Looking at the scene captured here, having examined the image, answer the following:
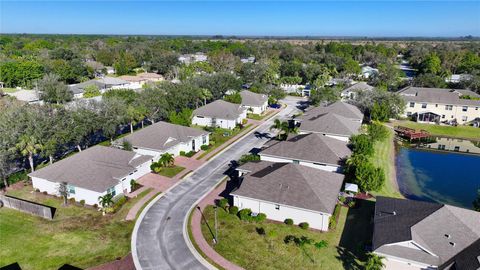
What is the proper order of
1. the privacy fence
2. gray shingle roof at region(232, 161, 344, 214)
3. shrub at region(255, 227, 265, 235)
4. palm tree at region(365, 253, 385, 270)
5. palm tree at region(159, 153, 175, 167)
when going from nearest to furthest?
1. palm tree at region(365, 253, 385, 270)
2. shrub at region(255, 227, 265, 235)
3. gray shingle roof at region(232, 161, 344, 214)
4. the privacy fence
5. palm tree at region(159, 153, 175, 167)

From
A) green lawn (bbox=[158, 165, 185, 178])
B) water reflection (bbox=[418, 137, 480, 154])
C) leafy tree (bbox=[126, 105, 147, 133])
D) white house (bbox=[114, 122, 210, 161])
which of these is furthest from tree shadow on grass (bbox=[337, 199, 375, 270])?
leafy tree (bbox=[126, 105, 147, 133])

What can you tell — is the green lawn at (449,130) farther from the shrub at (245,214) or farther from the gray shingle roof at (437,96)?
the shrub at (245,214)

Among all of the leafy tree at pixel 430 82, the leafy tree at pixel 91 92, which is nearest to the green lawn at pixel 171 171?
the leafy tree at pixel 91 92

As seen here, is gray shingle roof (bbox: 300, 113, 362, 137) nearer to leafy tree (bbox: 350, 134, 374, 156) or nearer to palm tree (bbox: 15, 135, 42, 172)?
leafy tree (bbox: 350, 134, 374, 156)

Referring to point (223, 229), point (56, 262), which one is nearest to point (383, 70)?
point (223, 229)

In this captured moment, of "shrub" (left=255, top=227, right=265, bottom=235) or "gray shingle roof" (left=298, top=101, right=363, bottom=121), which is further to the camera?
"gray shingle roof" (left=298, top=101, right=363, bottom=121)
